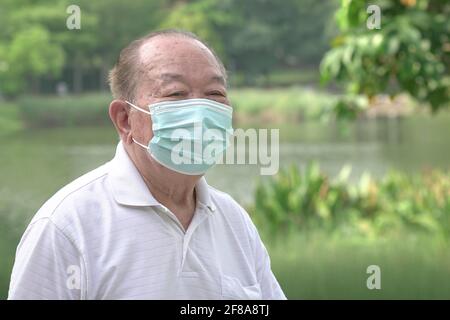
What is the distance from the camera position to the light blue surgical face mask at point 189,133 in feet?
4.15

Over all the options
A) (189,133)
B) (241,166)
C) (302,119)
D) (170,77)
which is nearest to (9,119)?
(241,166)

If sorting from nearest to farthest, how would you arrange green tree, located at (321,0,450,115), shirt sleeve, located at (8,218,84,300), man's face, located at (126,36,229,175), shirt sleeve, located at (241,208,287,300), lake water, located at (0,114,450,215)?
1. shirt sleeve, located at (8,218,84,300)
2. man's face, located at (126,36,229,175)
3. shirt sleeve, located at (241,208,287,300)
4. green tree, located at (321,0,450,115)
5. lake water, located at (0,114,450,215)

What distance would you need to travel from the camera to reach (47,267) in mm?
1123

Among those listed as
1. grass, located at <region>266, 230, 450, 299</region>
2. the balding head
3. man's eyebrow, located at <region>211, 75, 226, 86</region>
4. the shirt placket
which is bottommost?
grass, located at <region>266, 230, 450, 299</region>

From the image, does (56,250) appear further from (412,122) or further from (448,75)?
(412,122)

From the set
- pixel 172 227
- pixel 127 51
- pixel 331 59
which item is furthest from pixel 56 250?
pixel 331 59

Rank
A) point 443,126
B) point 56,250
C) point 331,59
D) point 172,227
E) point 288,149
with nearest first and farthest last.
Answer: point 56,250 < point 172,227 < point 331,59 < point 288,149 < point 443,126

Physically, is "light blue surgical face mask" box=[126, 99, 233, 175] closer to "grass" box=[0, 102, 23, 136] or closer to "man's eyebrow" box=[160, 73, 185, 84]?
"man's eyebrow" box=[160, 73, 185, 84]

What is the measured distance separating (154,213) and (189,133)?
0.19 metres

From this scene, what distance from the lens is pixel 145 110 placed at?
1272 millimetres

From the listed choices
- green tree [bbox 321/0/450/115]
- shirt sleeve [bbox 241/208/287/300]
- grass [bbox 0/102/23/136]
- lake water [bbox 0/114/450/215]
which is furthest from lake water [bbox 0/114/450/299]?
shirt sleeve [bbox 241/208/287/300]

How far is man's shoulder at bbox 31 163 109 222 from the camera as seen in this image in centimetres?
116

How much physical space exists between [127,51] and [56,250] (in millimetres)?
355
